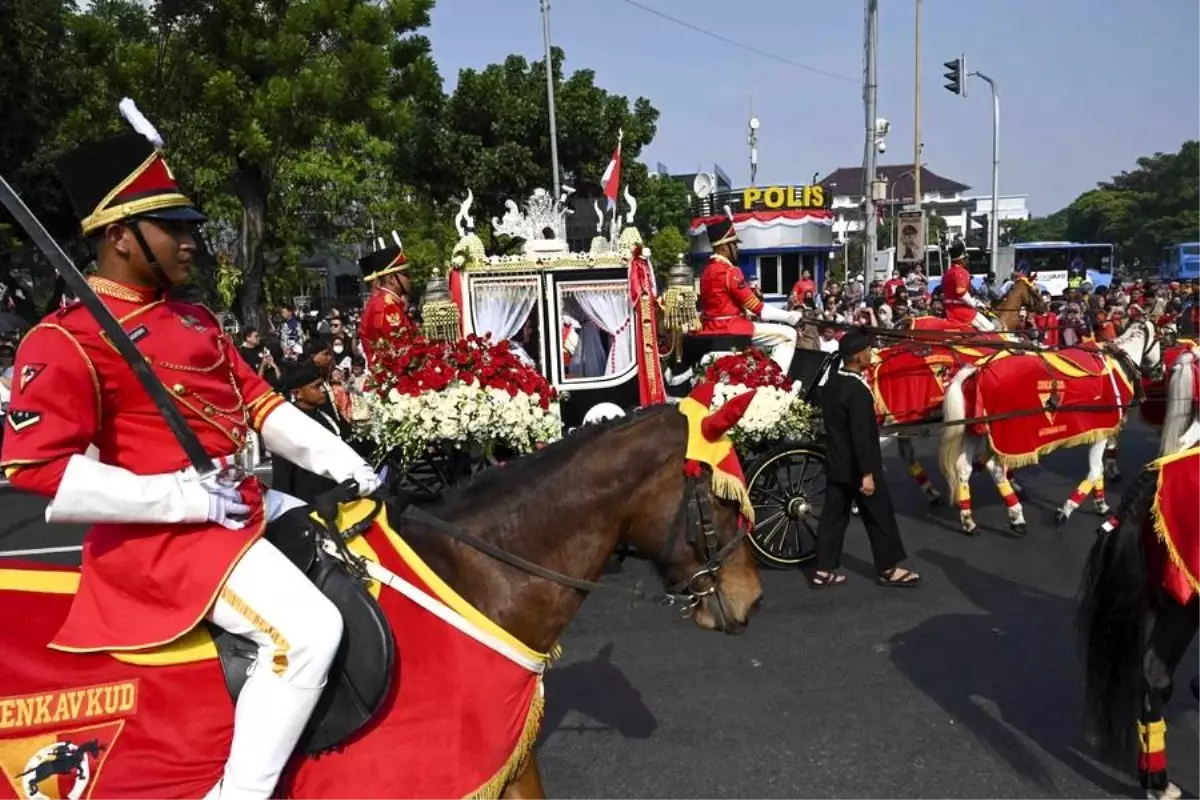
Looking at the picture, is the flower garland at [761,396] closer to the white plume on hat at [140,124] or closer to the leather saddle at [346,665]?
the leather saddle at [346,665]

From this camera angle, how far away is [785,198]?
38.1 meters

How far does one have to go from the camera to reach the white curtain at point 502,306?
26.0 feet

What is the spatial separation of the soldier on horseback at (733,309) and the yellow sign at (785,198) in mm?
30942

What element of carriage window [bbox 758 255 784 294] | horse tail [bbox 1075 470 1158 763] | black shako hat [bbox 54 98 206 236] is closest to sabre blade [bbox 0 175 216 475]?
black shako hat [bbox 54 98 206 236]

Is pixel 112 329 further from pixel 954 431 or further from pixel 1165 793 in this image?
pixel 954 431

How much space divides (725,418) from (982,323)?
328 inches

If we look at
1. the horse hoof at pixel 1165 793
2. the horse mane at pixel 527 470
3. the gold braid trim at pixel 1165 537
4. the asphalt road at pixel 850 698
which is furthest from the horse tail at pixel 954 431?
the horse mane at pixel 527 470

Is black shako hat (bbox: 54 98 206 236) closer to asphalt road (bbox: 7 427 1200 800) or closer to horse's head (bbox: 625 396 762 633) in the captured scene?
horse's head (bbox: 625 396 762 633)

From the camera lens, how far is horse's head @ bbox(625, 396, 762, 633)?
2.87 meters

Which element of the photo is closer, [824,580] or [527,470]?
[527,470]

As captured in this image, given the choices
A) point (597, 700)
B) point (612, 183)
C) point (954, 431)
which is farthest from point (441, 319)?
point (954, 431)

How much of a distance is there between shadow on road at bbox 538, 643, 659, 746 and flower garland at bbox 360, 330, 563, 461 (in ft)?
5.36

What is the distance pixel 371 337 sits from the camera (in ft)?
23.0

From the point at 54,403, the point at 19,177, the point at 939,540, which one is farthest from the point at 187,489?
the point at 19,177
